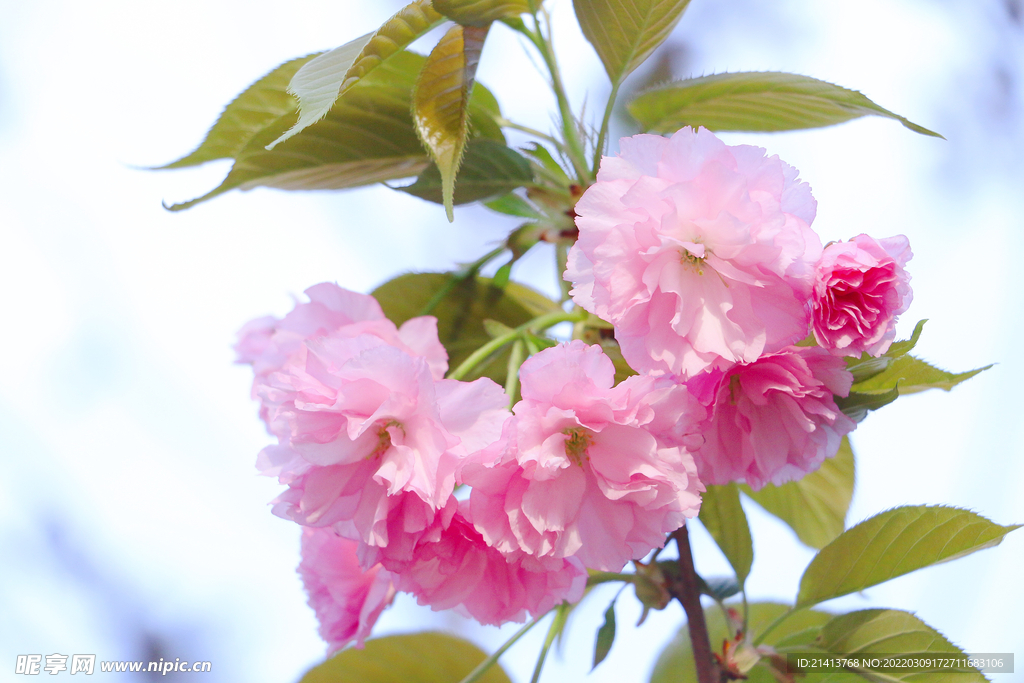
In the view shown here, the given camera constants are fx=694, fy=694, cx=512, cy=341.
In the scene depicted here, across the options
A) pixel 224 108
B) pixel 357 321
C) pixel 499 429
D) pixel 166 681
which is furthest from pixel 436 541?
pixel 166 681

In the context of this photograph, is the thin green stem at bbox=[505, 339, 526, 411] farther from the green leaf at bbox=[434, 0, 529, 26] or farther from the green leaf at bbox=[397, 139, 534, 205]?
the green leaf at bbox=[434, 0, 529, 26]

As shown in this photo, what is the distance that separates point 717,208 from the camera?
404mm

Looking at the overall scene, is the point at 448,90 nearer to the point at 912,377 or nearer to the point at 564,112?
the point at 564,112

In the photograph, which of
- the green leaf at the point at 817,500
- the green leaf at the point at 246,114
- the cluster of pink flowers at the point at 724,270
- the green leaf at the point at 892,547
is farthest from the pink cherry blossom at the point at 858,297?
the green leaf at the point at 246,114

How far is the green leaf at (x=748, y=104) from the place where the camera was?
21.7 inches

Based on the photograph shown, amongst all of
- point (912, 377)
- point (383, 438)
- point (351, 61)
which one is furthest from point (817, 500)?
point (351, 61)

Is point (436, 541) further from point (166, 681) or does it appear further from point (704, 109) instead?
point (166, 681)

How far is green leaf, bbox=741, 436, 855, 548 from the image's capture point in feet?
2.28

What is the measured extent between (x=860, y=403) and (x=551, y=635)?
12.5 inches

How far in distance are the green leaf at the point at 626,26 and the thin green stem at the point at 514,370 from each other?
241 millimetres

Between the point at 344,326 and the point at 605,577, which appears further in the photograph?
the point at 605,577

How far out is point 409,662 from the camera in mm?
707

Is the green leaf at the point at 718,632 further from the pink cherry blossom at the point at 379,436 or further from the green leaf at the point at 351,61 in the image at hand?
the green leaf at the point at 351,61

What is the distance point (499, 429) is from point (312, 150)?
338mm
